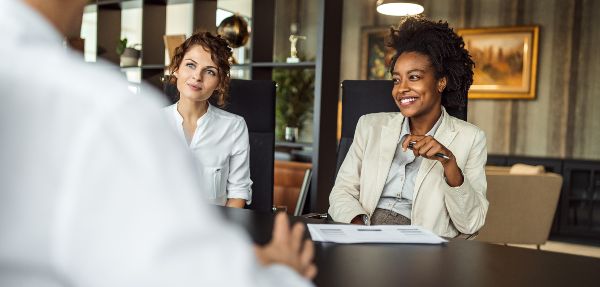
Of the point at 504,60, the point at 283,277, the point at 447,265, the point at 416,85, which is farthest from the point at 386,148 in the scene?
the point at 504,60

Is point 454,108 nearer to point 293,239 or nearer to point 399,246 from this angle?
point 399,246

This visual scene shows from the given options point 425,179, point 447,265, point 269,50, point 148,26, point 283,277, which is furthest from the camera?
point 148,26

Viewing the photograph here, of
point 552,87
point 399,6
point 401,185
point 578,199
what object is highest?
point 399,6

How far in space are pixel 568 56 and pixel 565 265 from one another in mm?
6012

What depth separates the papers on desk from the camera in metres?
1.33

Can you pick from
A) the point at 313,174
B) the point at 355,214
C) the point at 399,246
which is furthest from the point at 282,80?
the point at 399,246

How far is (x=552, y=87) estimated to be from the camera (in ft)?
21.8

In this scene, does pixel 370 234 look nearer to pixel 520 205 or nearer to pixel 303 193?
pixel 303 193

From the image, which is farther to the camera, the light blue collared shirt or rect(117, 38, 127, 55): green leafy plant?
rect(117, 38, 127, 55): green leafy plant

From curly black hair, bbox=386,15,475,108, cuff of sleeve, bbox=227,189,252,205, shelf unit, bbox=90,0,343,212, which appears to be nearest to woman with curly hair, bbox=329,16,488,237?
curly black hair, bbox=386,15,475,108

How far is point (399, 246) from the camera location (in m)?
1.30

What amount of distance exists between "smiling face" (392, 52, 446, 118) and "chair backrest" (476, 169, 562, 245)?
2.17 metres

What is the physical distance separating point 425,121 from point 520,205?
2317 millimetres

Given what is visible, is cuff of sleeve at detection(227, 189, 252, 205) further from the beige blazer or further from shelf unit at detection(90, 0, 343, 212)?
shelf unit at detection(90, 0, 343, 212)
